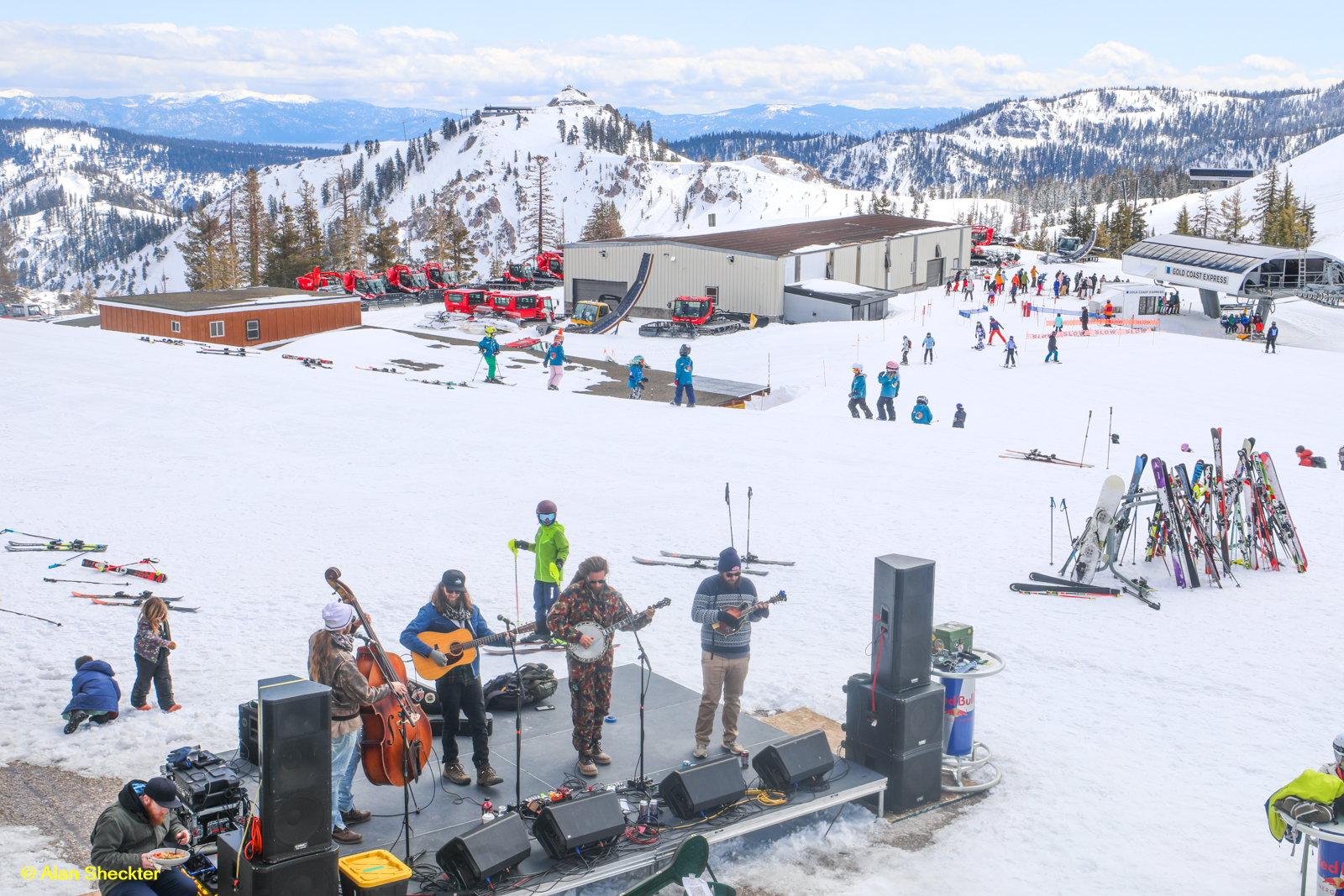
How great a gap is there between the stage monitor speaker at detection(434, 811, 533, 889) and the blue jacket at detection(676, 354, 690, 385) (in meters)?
17.8

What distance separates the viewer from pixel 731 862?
22.1 feet

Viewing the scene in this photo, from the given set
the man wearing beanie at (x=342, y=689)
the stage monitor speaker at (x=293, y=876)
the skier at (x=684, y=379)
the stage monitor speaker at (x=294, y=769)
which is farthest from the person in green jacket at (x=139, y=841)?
the skier at (x=684, y=379)

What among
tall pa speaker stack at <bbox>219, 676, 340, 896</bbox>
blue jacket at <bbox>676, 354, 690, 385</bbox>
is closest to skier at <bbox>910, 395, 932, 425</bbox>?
blue jacket at <bbox>676, 354, 690, 385</bbox>

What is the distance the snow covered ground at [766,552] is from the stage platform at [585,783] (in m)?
0.31

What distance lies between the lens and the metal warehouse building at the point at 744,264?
155 ft

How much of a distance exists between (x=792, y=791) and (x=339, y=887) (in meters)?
3.20

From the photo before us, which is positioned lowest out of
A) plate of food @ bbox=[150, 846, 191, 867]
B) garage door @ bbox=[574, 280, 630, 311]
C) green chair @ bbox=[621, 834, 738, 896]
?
plate of food @ bbox=[150, 846, 191, 867]

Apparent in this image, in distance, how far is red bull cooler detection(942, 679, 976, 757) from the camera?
26.3 ft

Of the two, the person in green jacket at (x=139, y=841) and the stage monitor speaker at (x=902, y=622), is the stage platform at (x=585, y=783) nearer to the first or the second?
the stage monitor speaker at (x=902, y=622)

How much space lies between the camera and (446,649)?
6.83m

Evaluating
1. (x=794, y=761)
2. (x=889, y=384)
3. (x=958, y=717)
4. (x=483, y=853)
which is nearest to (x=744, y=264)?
(x=889, y=384)

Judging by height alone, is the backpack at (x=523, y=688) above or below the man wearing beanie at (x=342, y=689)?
below

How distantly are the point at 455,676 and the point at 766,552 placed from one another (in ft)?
24.3

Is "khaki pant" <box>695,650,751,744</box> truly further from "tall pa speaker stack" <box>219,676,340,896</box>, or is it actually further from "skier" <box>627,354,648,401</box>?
"skier" <box>627,354,648,401</box>
